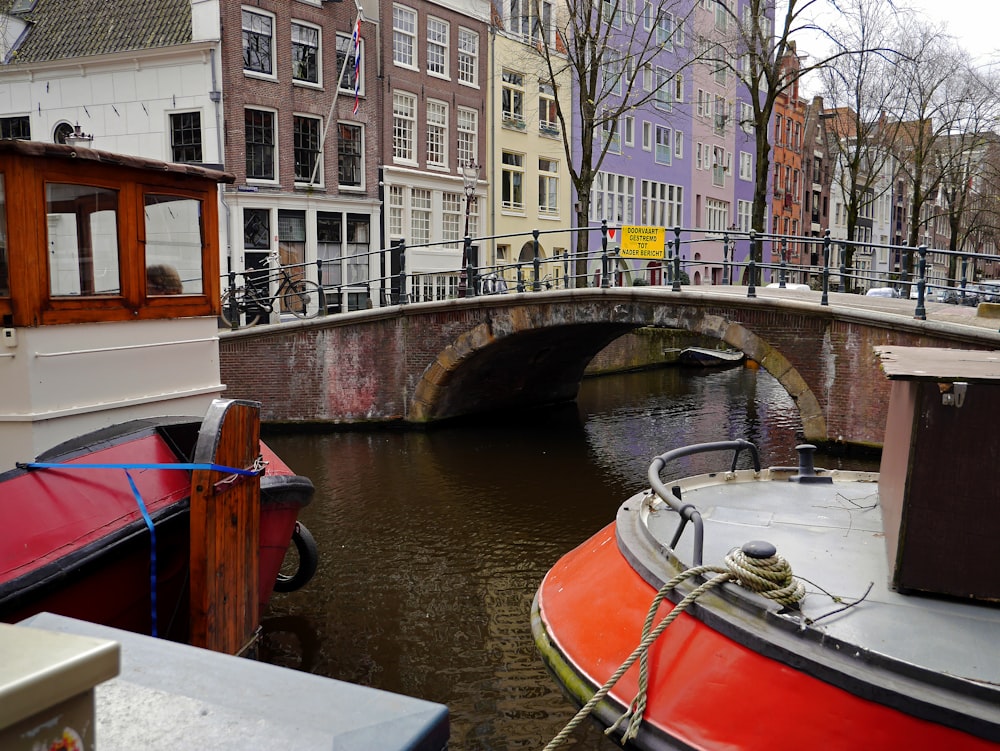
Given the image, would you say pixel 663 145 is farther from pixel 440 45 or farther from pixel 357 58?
pixel 357 58

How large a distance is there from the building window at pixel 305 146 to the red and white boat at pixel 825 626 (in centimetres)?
1663

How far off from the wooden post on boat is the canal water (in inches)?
39.2

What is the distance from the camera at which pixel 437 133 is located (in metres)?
23.1

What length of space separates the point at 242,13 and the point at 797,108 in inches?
1320

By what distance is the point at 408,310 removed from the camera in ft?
46.0

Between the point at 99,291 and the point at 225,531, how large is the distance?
5.76ft

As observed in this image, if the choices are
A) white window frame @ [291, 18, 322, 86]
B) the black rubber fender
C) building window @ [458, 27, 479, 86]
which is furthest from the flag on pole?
the black rubber fender

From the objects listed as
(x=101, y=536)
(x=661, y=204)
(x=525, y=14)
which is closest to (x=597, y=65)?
(x=525, y=14)

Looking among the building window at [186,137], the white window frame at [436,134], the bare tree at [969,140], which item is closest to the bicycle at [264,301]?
the building window at [186,137]

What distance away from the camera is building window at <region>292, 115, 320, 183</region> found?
1938cm

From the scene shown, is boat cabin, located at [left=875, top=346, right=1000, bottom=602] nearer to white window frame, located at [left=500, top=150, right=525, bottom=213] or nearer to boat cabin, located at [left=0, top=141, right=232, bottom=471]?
boat cabin, located at [left=0, top=141, right=232, bottom=471]

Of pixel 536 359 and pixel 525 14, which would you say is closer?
pixel 536 359

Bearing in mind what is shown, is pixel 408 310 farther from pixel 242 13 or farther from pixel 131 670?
pixel 131 670

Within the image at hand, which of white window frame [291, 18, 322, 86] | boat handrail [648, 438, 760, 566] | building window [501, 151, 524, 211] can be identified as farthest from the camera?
building window [501, 151, 524, 211]
